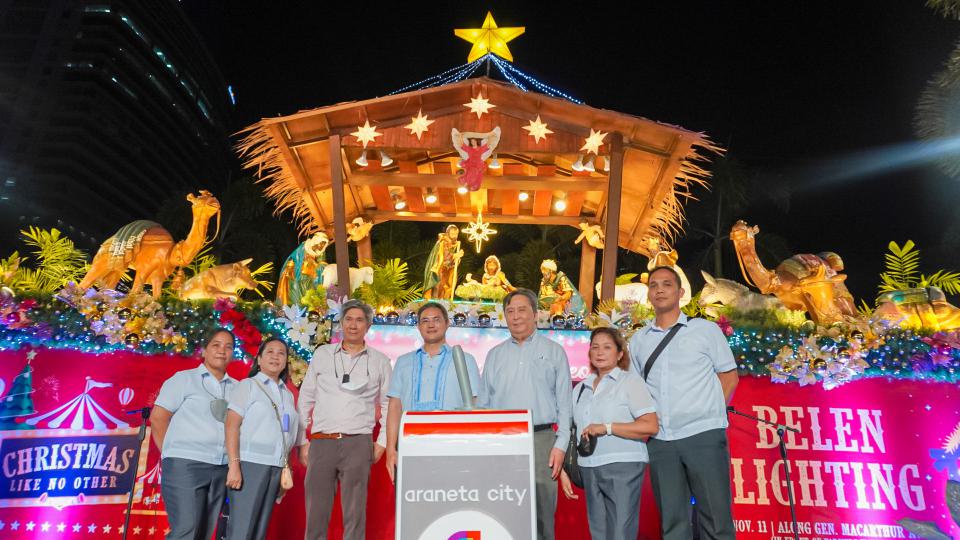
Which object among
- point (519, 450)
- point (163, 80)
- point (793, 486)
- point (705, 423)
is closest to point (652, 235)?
point (793, 486)

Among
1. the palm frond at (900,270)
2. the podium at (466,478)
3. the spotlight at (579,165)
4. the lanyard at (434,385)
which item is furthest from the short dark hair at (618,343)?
the palm frond at (900,270)

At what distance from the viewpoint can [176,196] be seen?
67.5ft

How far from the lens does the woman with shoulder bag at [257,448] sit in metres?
3.62

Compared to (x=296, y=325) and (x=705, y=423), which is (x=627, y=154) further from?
(x=705, y=423)

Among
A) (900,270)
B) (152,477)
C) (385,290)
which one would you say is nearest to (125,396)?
(152,477)

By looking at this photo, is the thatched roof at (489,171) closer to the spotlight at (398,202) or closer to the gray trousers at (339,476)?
the spotlight at (398,202)

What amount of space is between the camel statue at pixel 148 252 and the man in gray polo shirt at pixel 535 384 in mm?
4619

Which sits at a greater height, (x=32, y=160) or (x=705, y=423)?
(x=32, y=160)

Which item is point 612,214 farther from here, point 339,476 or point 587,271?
point 339,476

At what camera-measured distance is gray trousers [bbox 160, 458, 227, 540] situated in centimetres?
360

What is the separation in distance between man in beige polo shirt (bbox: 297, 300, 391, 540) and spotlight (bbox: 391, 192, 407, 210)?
582cm

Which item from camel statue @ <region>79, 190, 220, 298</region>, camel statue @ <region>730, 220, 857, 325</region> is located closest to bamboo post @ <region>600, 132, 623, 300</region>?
camel statue @ <region>730, 220, 857, 325</region>

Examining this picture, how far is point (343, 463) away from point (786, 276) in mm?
5601

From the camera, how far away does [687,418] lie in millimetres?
3385
